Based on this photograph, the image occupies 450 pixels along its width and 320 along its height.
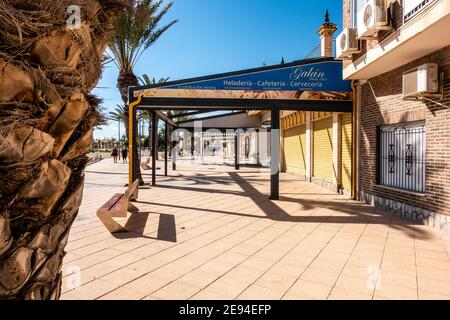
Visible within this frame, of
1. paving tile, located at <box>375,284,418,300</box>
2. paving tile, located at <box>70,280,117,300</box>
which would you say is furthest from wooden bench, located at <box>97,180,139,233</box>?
paving tile, located at <box>375,284,418,300</box>

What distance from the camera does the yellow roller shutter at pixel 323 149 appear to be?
11570 mm

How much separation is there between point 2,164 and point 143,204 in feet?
23.2

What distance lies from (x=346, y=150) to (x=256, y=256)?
7.14 meters

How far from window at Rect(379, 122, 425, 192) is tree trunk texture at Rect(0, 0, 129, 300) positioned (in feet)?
23.6

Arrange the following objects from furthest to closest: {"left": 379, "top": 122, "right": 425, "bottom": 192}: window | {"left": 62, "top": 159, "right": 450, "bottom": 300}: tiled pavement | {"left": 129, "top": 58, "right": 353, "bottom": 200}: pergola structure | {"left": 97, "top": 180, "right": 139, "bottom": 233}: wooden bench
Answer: {"left": 129, "top": 58, "right": 353, "bottom": 200}: pergola structure → {"left": 379, "top": 122, "right": 425, "bottom": 192}: window → {"left": 97, "top": 180, "right": 139, "bottom": 233}: wooden bench → {"left": 62, "top": 159, "right": 450, "bottom": 300}: tiled pavement

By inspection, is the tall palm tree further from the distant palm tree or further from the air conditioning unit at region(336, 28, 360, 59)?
the air conditioning unit at region(336, 28, 360, 59)

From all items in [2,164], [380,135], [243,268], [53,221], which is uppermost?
[380,135]

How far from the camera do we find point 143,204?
8383 mm

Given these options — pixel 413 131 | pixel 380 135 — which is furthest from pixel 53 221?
pixel 380 135

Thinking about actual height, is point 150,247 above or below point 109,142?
below

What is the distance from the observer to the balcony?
5.03 meters
